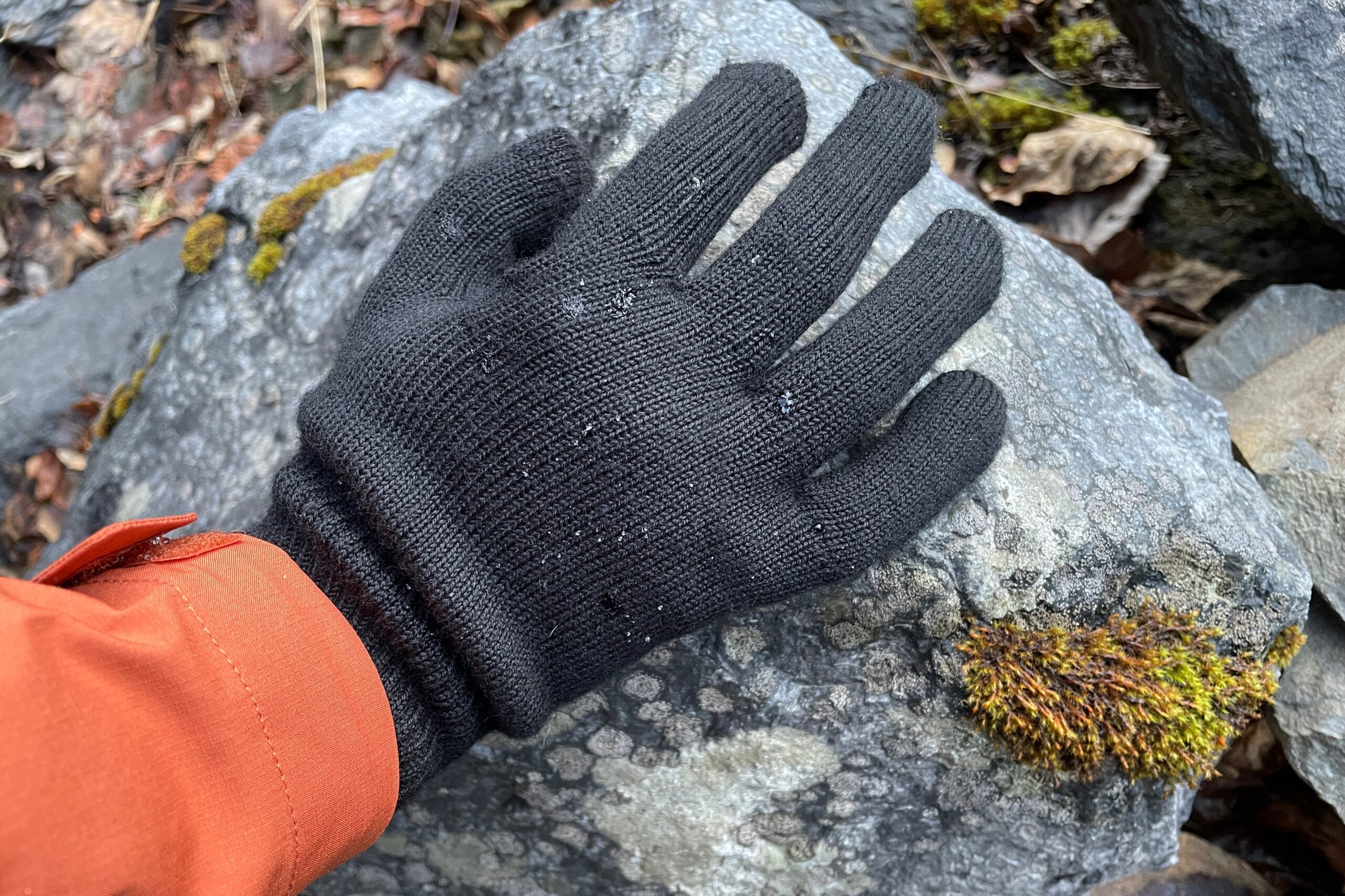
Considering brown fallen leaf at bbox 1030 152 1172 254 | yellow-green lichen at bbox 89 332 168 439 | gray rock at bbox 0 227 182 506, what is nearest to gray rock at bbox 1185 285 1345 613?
brown fallen leaf at bbox 1030 152 1172 254

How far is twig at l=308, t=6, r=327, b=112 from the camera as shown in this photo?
12.8 feet

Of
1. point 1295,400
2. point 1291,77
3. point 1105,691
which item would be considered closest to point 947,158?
point 1291,77

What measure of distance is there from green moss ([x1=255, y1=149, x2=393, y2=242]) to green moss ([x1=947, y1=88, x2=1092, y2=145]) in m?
1.83

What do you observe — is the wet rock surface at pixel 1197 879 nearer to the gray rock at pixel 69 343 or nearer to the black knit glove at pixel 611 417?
the black knit glove at pixel 611 417

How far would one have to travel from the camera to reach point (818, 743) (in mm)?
2006

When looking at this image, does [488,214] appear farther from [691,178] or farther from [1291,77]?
[1291,77]

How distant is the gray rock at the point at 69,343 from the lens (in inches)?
133

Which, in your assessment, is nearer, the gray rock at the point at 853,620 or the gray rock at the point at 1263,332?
the gray rock at the point at 853,620

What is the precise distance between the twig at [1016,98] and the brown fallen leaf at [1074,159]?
0.05 feet

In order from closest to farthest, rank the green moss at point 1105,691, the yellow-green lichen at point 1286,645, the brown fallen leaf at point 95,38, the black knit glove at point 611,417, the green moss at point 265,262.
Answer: the black knit glove at point 611,417
the green moss at point 1105,691
the yellow-green lichen at point 1286,645
the green moss at point 265,262
the brown fallen leaf at point 95,38

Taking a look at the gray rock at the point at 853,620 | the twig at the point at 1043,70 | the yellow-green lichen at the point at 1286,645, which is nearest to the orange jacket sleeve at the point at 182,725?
the gray rock at the point at 853,620

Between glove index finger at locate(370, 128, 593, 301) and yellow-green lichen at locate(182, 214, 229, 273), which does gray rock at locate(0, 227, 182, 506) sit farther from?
glove index finger at locate(370, 128, 593, 301)

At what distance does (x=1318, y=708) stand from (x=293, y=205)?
2945 millimetres

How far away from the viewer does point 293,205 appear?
2689 mm
